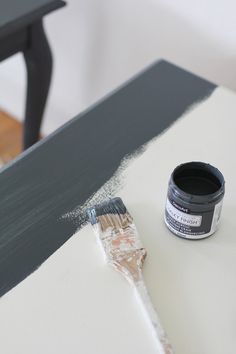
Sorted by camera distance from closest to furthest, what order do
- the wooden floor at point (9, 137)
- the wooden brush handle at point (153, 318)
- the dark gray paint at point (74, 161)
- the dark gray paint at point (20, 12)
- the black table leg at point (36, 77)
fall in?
1. the wooden brush handle at point (153, 318)
2. the dark gray paint at point (74, 161)
3. the dark gray paint at point (20, 12)
4. the black table leg at point (36, 77)
5. the wooden floor at point (9, 137)

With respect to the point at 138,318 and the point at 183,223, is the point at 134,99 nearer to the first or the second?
the point at 183,223

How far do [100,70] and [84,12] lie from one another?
149 millimetres

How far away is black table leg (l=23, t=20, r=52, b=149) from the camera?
113 cm

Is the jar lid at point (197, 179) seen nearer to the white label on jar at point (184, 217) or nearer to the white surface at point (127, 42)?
the white label on jar at point (184, 217)

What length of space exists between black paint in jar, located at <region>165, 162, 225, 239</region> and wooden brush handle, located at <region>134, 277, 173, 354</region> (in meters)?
0.10

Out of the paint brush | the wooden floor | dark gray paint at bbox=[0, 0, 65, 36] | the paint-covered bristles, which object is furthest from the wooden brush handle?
the wooden floor

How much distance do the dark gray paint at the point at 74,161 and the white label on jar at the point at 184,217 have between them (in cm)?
13

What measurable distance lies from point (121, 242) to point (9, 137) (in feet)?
3.87

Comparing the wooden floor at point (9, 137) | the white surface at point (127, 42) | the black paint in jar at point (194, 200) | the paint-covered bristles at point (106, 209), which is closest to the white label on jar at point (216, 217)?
the black paint in jar at point (194, 200)

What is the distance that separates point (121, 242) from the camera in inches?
27.7

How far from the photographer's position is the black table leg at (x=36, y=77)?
3.72ft

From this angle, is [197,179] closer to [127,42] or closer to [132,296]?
[132,296]

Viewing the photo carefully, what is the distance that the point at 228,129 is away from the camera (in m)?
0.91

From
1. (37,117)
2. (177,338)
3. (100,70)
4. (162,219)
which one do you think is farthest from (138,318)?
(100,70)
